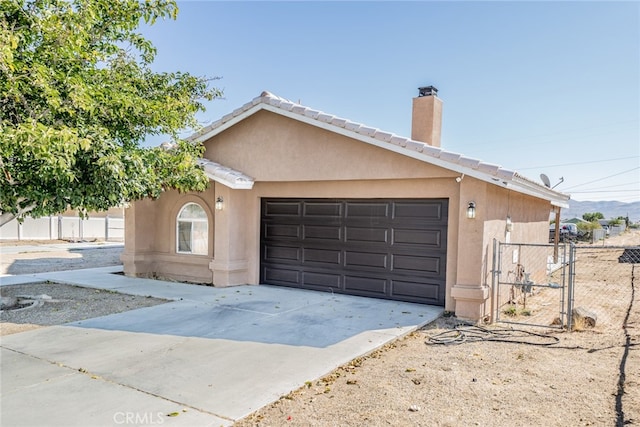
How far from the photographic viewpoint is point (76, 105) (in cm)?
641

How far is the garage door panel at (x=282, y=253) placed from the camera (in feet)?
36.7

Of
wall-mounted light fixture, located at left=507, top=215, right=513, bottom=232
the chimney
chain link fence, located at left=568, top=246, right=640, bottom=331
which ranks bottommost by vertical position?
chain link fence, located at left=568, top=246, right=640, bottom=331

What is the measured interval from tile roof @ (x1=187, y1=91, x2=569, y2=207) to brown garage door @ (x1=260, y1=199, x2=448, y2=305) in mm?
1287

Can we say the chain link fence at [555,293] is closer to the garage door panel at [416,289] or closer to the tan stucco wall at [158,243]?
the garage door panel at [416,289]

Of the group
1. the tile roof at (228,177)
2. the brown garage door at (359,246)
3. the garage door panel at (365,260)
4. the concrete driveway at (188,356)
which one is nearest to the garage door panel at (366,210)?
the brown garage door at (359,246)

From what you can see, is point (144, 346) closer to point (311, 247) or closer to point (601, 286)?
point (311, 247)

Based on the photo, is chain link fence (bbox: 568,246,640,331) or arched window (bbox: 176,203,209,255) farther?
arched window (bbox: 176,203,209,255)

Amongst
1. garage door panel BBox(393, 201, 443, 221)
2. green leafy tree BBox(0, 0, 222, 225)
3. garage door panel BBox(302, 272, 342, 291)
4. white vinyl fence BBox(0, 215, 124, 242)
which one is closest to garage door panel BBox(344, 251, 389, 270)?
garage door panel BBox(302, 272, 342, 291)

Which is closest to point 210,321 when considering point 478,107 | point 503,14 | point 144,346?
point 144,346

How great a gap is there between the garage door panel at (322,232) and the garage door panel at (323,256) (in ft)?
1.11

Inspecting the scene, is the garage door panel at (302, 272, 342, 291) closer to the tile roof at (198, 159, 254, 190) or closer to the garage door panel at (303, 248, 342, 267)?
the garage door panel at (303, 248, 342, 267)

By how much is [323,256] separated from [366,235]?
1368 mm

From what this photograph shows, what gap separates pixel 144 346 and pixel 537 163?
278ft

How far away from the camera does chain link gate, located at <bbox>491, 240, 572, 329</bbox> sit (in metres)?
8.09
